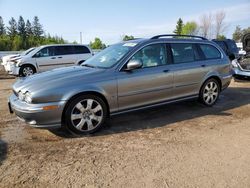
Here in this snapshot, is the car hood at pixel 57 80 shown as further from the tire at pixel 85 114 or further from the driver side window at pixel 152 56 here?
the driver side window at pixel 152 56

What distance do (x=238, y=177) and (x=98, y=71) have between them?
282 cm

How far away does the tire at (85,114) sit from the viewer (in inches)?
175

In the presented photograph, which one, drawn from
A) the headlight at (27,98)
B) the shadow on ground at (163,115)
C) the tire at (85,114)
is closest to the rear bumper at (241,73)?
the shadow on ground at (163,115)

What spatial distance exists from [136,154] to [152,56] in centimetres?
228

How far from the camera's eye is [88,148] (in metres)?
4.05

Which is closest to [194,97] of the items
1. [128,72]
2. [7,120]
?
[128,72]

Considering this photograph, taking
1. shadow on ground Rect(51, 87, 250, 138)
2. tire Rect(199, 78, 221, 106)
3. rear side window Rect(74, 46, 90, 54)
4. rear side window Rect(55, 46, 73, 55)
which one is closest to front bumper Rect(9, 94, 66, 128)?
shadow on ground Rect(51, 87, 250, 138)

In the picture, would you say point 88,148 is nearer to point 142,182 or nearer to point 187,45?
point 142,182

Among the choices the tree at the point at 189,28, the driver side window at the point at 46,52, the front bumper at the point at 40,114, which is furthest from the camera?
the tree at the point at 189,28

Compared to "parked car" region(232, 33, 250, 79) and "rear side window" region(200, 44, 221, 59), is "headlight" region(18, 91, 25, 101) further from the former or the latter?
"parked car" region(232, 33, 250, 79)

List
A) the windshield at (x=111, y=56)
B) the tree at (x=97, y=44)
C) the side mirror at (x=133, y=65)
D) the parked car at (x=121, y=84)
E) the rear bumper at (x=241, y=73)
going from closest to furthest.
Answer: the parked car at (x=121, y=84), the side mirror at (x=133, y=65), the windshield at (x=111, y=56), the rear bumper at (x=241, y=73), the tree at (x=97, y=44)

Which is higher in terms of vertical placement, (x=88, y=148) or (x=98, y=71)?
(x=98, y=71)

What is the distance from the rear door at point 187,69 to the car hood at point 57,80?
5.63 ft

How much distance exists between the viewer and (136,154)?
3795mm
